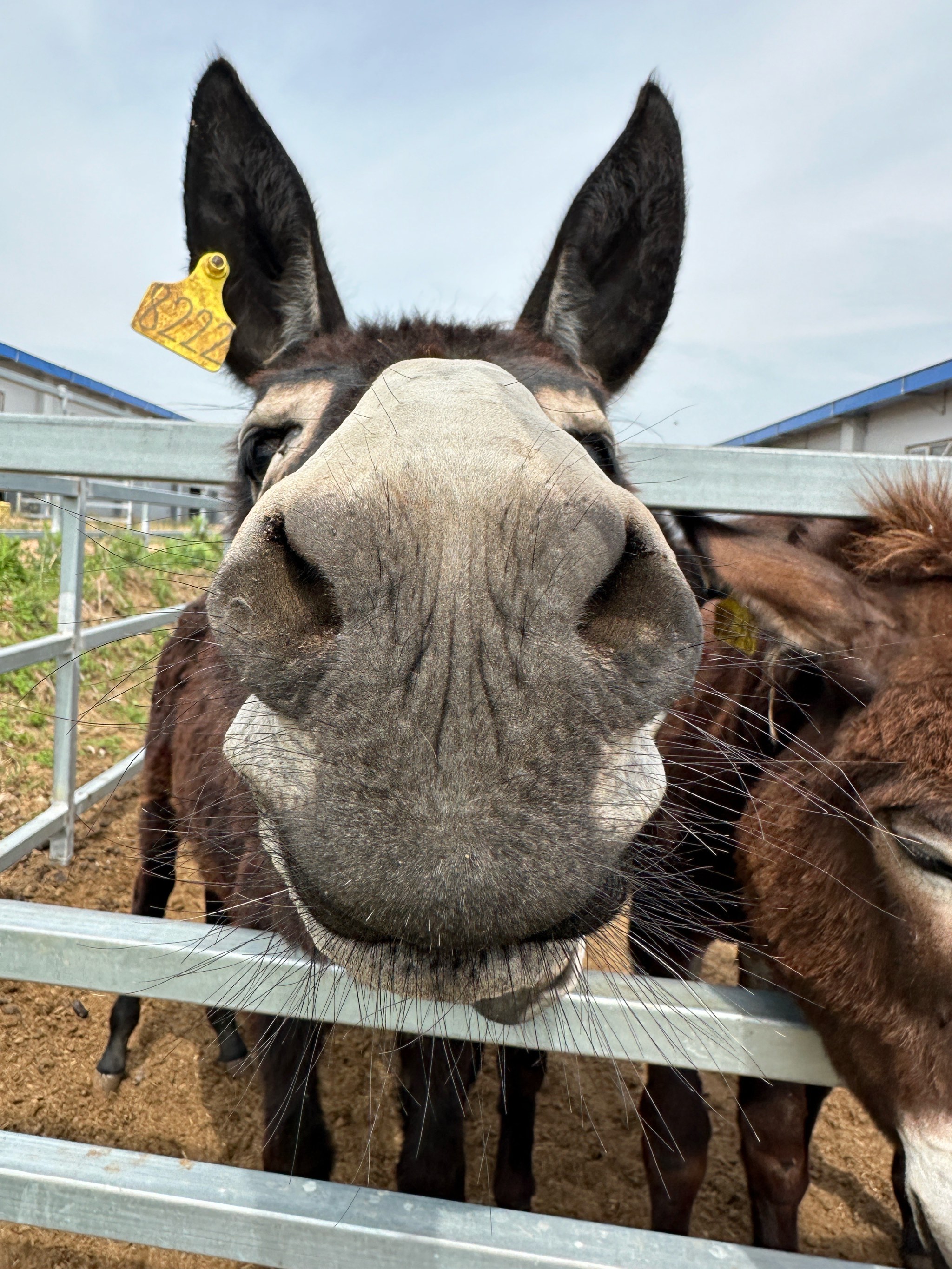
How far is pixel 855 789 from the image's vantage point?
67.3 inches

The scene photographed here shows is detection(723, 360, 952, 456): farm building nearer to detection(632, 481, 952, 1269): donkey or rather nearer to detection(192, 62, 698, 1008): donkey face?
detection(632, 481, 952, 1269): donkey

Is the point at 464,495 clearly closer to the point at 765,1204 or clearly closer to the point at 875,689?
the point at 875,689

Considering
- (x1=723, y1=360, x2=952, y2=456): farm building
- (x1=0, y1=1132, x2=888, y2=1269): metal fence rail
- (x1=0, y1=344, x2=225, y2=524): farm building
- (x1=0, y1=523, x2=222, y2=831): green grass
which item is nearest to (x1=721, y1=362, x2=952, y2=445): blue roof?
(x1=723, y1=360, x2=952, y2=456): farm building

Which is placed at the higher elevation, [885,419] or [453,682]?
[885,419]

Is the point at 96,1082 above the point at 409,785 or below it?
below

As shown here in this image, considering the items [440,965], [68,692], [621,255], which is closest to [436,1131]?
[440,965]

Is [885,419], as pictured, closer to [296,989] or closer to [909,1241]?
[909,1241]

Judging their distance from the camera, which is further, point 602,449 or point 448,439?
point 602,449

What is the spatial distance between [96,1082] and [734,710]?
346cm

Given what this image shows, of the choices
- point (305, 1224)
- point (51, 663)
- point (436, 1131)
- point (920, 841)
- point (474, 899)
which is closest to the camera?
point (474, 899)

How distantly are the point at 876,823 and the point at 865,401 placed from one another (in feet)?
62.6

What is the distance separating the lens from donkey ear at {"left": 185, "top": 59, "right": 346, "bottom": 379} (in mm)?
2021

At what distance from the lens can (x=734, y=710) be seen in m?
2.20

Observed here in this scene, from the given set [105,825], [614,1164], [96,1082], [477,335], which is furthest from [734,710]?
[105,825]
